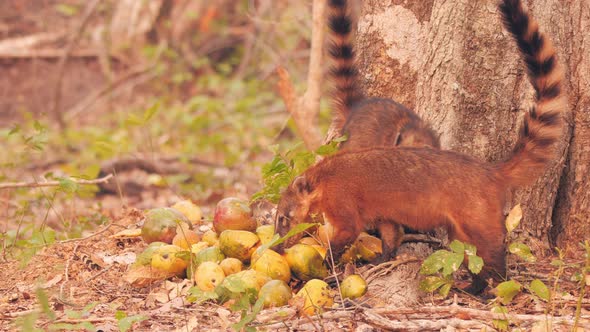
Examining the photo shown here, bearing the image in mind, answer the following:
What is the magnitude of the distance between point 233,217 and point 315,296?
0.90m

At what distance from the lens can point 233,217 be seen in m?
4.50

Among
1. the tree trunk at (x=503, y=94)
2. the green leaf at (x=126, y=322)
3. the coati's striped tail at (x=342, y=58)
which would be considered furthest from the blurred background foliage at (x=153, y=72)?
the green leaf at (x=126, y=322)

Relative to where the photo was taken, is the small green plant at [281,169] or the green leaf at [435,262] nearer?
the green leaf at [435,262]

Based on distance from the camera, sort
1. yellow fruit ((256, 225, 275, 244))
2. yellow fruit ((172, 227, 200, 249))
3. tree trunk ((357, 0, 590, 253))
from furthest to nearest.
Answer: tree trunk ((357, 0, 590, 253)), yellow fruit ((172, 227, 200, 249)), yellow fruit ((256, 225, 275, 244))

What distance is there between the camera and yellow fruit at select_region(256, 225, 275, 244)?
4.43 metres

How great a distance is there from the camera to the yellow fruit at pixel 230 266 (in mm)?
4137

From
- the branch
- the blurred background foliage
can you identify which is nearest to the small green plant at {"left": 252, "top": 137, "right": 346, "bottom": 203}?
the branch

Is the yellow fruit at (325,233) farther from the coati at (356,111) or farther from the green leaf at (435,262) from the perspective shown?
the coati at (356,111)

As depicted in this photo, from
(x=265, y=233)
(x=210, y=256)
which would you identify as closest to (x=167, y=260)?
(x=210, y=256)

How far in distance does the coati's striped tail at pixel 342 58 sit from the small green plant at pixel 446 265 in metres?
1.93

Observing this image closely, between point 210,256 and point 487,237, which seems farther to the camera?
point 210,256

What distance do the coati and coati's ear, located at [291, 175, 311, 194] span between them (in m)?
0.77

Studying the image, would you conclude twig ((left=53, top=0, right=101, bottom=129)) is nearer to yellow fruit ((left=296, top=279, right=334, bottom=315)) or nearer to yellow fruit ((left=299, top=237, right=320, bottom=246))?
yellow fruit ((left=299, top=237, right=320, bottom=246))

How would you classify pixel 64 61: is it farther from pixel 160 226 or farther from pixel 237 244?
pixel 237 244
